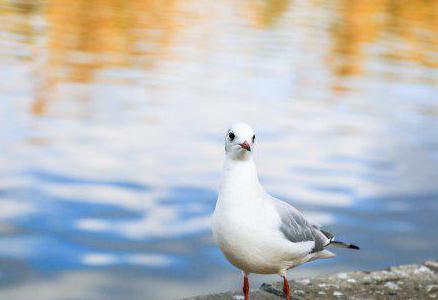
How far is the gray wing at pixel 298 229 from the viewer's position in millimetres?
5836

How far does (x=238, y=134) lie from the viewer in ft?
17.5

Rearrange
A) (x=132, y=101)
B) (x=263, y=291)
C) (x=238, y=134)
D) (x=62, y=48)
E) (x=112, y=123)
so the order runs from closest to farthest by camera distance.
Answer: (x=238, y=134)
(x=263, y=291)
(x=112, y=123)
(x=132, y=101)
(x=62, y=48)

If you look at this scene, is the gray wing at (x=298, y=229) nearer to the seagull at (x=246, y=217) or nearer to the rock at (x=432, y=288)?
the seagull at (x=246, y=217)

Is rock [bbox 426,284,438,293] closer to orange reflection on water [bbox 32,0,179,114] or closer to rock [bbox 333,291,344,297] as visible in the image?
rock [bbox 333,291,344,297]

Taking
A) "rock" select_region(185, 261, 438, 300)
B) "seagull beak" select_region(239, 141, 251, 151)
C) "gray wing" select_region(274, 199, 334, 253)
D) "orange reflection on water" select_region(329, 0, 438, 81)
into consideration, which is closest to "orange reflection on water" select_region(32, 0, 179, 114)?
"orange reflection on water" select_region(329, 0, 438, 81)

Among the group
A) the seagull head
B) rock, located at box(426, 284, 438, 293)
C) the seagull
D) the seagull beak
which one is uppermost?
rock, located at box(426, 284, 438, 293)

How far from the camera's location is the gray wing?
5.84 metres

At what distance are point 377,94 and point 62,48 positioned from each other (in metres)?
9.63

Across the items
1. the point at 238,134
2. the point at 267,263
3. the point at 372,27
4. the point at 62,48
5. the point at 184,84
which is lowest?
the point at 267,263

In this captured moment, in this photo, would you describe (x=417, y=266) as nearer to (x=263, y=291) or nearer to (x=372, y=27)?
(x=263, y=291)

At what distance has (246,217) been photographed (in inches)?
218

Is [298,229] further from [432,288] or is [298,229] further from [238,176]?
[432,288]

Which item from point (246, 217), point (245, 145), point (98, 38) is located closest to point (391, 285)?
point (246, 217)

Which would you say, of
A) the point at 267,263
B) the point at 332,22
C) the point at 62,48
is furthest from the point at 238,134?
the point at 332,22
